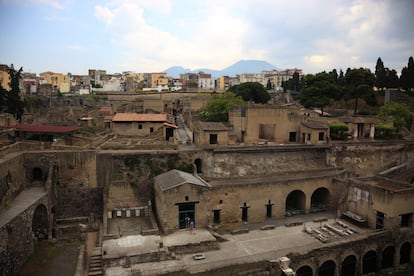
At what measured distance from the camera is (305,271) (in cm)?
2084

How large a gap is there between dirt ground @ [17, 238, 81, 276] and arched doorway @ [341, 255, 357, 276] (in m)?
16.9

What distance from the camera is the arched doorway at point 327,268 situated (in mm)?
21406

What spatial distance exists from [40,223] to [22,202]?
1955mm

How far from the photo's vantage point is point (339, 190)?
1095 inches

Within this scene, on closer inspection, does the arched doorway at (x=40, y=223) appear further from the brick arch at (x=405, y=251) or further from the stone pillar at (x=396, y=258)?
the brick arch at (x=405, y=251)

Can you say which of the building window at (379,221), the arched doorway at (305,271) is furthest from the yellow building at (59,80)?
the building window at (379,221)

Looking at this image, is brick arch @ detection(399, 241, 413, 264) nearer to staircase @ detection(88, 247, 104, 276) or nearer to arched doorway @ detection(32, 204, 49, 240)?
staircase @ detection(88, 247, 104, 276)

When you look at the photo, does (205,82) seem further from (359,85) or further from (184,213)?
(184,213)

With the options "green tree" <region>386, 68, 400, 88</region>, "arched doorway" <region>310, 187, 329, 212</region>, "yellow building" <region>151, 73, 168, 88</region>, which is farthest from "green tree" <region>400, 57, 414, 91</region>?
"yellow building" <region>151, 73, 168, 88</region>

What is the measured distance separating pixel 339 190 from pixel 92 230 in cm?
1963

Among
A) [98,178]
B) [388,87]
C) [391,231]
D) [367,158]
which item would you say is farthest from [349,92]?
[98,178]

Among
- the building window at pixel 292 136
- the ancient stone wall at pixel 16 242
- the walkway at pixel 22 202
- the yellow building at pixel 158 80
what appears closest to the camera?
the ancient stone wall at pixel 16 242

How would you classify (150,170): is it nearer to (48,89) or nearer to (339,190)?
(339,190)

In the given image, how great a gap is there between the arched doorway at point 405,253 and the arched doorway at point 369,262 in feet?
7.97
